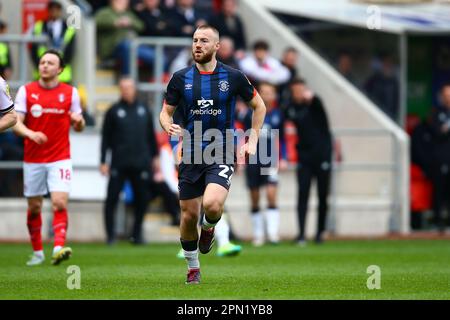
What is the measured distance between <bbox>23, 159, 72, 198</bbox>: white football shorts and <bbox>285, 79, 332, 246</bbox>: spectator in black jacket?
19.7ft

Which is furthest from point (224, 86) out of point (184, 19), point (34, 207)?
point (184, 19)

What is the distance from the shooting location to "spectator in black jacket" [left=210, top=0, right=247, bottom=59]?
23062 mm

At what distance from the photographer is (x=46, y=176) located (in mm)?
13898

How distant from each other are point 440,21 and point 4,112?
45.0ft

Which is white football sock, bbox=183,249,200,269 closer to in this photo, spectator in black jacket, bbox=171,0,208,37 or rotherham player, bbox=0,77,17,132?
rotherham player, bbox=0,77,17,132

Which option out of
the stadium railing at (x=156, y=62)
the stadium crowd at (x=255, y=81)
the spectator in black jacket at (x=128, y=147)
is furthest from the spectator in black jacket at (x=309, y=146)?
the stadium railing at (x=156, y=62)

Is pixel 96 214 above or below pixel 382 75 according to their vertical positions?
below

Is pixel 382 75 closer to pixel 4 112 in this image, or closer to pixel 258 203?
pixel 258 203

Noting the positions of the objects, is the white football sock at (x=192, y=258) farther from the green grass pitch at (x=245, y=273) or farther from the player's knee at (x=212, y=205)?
the player's knee at (x=212, y=205)

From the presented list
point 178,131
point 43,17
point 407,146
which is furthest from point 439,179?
point 178,131

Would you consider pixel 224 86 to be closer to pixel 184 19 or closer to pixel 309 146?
pixel 309 146

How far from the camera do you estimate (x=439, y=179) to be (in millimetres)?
22031

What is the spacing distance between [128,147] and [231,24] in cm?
509

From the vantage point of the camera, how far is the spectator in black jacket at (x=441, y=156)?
2189 centimetres
